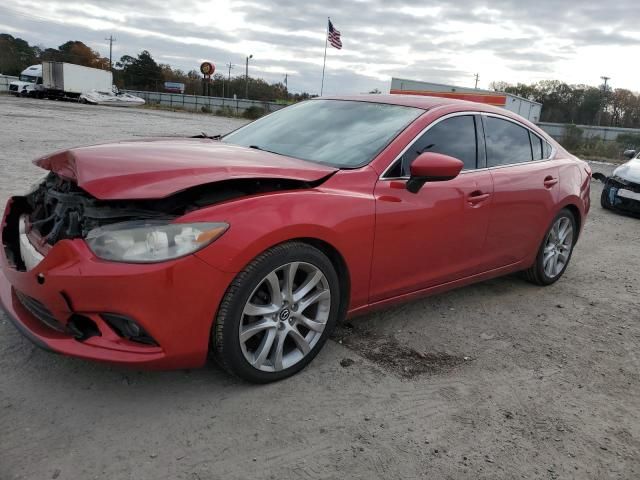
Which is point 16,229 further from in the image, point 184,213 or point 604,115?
point 604,115

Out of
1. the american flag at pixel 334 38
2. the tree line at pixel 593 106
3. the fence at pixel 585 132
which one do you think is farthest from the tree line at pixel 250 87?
the fence at pixel 585 132

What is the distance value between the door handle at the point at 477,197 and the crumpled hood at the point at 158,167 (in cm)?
114

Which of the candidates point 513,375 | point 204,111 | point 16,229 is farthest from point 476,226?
point 204,111

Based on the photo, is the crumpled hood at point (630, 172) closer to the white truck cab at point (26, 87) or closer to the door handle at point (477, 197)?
the door handle at point (477, 197)

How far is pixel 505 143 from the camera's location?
169 inches

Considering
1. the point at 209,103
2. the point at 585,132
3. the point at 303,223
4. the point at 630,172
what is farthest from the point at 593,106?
the point at 303,223

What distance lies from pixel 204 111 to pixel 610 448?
47.2 meters

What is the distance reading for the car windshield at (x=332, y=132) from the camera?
134 inches

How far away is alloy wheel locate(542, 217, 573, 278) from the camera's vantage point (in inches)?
189

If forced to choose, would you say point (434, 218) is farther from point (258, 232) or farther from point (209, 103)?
point (209, 103)

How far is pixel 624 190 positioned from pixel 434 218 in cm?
753

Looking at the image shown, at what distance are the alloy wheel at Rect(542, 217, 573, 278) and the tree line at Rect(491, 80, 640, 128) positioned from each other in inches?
2623

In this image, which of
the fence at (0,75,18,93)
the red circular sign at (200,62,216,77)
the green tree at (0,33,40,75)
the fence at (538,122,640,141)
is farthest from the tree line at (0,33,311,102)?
the fence at (538,122,640,141)

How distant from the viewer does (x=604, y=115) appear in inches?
2680
